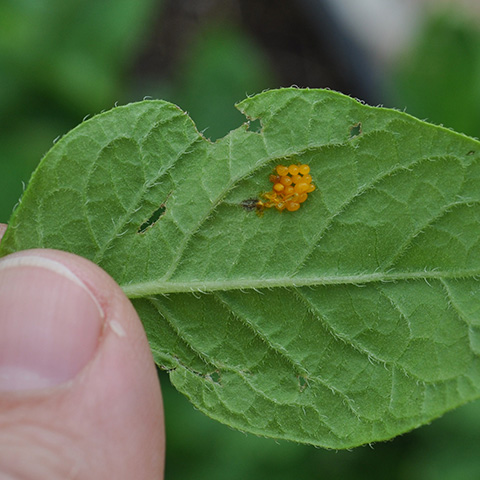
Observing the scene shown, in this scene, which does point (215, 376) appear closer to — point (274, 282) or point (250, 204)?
point (274, 282)

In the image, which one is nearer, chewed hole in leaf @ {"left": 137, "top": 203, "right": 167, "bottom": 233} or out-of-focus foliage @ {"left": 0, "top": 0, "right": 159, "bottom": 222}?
chewed hole in leaf @ {"left": 137, "top": 203, "right": 167, "bottom": 233}

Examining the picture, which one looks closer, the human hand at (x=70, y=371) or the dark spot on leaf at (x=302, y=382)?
the human hand at (x=70, y=371)

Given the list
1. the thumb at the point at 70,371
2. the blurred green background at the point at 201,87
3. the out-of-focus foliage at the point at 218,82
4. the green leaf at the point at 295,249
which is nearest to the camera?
the thumb at the point at 70,371

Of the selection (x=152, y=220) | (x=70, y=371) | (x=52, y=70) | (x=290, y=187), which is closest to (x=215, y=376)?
(x=70, y=371)

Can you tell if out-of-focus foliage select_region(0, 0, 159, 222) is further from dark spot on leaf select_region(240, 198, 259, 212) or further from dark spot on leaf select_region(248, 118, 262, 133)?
dark spot on leaf select_region(240, 198, 259, 212)

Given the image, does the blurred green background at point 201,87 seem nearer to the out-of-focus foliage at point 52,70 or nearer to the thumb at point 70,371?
the out-of-focus foliage at point 52,70

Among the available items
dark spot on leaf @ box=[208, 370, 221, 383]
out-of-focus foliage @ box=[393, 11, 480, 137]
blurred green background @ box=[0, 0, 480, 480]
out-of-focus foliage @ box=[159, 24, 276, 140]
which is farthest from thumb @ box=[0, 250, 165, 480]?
out-of-focus foliage @ box=[393, 11, 480, 137]

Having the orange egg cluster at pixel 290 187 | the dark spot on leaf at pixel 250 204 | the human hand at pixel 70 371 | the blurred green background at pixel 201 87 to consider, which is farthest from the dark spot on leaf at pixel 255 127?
the blurred green background at pixel 201 87
